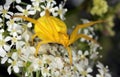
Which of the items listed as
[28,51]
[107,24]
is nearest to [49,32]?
[28,51]

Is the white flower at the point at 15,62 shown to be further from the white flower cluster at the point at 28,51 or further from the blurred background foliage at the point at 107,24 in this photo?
the blurred background foliage at the point at 107,24

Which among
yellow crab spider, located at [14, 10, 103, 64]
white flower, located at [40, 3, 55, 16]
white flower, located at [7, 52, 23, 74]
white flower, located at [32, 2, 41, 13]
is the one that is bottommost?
white flower, located at [7, 52, 23, 74]

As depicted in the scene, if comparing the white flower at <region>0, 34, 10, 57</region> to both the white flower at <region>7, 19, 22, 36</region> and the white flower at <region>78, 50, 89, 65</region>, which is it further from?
the white flower at <region>78, 50, 89, 65</region>

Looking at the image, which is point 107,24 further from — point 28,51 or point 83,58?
point 28,51

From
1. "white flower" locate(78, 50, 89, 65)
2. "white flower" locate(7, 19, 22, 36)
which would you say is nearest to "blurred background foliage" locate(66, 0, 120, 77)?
"white flower" locate(78, 50, 89, 65)

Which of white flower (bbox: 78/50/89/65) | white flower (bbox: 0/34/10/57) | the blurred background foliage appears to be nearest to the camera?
white flower (bbox: 0/34/10/57)

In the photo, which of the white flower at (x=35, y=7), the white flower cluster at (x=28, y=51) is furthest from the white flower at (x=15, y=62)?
the white flower at (x=35, y=7)

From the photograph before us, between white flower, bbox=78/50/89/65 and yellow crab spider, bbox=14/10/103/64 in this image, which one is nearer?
yellow crab spider, bbox=14/10/103/64

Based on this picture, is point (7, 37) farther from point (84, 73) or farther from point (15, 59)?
point (84, 73)
